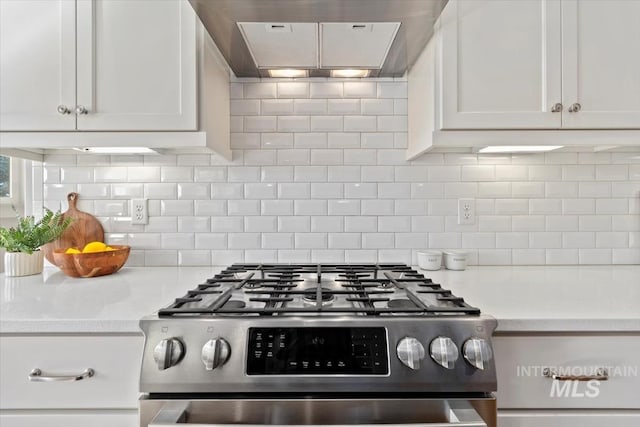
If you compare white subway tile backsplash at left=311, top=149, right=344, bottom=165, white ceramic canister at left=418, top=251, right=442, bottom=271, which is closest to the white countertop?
white ceramic canister at left=418, top=251, right=442, bottom=271

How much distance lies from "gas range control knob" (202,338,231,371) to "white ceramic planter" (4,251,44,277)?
105cm

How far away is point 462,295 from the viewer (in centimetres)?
116

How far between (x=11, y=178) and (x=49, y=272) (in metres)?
0.61

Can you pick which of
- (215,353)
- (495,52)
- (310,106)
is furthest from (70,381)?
(495,52)

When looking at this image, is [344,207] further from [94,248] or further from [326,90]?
[94,248]

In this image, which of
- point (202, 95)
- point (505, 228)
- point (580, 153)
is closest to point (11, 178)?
point (202, 95)

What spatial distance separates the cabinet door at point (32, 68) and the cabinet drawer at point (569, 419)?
5.34 feet

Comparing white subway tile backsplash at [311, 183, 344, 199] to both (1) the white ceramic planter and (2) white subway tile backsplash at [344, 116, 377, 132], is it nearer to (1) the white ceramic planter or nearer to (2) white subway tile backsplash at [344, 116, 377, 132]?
(2) white subway tile backsplash at [344, 116, 377, 132]

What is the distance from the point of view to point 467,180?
168 centimetres

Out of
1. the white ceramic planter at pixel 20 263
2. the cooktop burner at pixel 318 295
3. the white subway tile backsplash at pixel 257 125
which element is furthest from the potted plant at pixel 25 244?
the white subway tile backsplash at pixel 257 125

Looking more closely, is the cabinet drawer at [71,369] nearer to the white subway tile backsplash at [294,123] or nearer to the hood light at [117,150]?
the hood light at [117,150]

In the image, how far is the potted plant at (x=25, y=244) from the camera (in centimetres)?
142

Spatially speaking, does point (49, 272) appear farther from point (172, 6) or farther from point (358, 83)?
point (358, 83)

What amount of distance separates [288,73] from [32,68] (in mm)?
935
